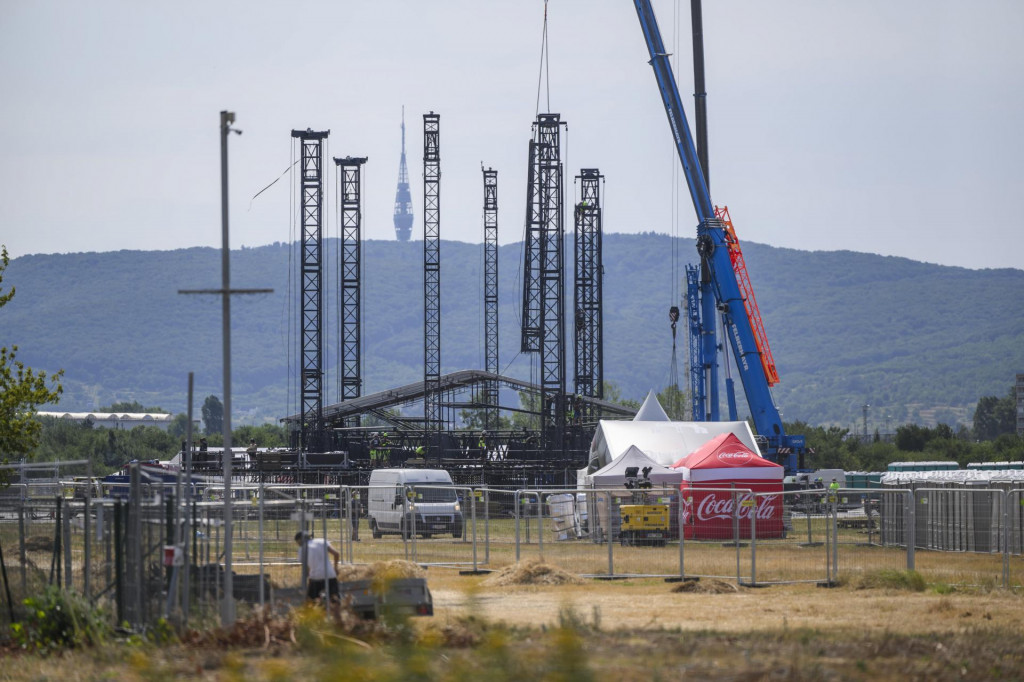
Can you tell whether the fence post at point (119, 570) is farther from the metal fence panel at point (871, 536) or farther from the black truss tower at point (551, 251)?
the black truss tower at point (551, 251)

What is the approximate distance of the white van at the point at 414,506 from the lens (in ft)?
102

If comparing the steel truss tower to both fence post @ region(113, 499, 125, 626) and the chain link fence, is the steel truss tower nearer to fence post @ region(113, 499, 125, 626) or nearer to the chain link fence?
the chain link fence

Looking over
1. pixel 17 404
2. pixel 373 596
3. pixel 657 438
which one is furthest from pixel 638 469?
pixel 373 596

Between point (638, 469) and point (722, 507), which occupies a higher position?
point (638, 469)

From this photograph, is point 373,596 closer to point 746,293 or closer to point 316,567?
point 316,567

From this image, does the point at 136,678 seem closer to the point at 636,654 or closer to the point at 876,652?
the point at 636,654

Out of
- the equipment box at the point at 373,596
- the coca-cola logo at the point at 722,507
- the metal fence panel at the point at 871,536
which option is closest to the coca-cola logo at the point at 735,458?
the coca-cola logo at the point at 722,507

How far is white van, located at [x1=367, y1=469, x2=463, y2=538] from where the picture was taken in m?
30.9

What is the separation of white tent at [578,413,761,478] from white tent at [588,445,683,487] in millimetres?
1390

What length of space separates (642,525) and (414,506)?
559cm

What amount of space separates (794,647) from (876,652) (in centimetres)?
84

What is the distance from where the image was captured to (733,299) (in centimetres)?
4822

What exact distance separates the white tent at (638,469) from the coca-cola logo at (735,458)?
1.25 meters

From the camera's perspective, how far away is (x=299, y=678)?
11.0 metres
